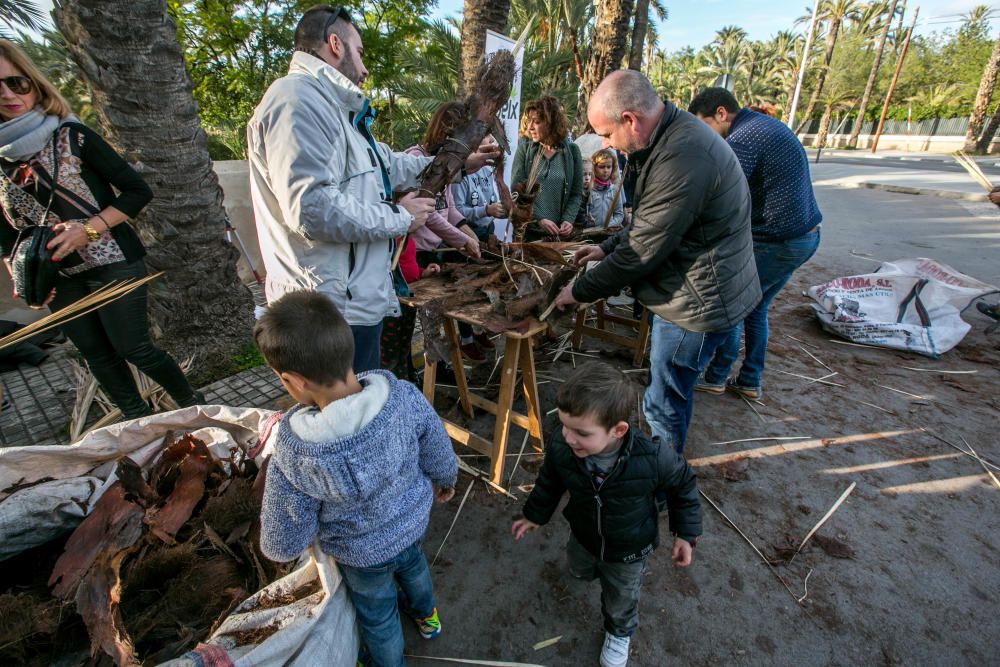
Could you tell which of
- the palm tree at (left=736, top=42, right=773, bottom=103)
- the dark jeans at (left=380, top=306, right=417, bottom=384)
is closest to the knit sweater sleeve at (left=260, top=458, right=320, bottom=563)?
the dark jeans at (left=380, top=306, right=417, bottom=384)

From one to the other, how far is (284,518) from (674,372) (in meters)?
2.01

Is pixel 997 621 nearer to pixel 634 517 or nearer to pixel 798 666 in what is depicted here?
pixel 798 666

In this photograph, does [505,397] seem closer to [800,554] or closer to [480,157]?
[480,157]

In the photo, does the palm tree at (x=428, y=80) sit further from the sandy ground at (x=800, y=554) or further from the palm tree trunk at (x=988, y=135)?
the palm tree trunk at (x=988, y=135)

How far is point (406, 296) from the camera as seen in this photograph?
8.13 ft

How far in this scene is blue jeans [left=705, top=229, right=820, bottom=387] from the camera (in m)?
3.21

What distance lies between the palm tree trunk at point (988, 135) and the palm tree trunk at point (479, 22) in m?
29.0

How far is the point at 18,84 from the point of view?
210 cm

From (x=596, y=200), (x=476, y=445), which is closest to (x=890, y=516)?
(x=476, y=445)

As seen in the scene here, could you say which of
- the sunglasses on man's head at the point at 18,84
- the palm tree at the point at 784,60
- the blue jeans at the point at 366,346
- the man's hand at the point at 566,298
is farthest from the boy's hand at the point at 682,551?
the palm tree at the point at 784,60

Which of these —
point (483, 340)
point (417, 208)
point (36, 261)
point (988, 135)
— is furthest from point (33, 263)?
point (988, 135)

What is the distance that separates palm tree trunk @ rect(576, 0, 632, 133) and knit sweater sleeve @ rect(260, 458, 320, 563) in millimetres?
7841

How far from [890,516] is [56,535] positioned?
13.5 feet

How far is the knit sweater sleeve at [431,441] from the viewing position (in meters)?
1.52
